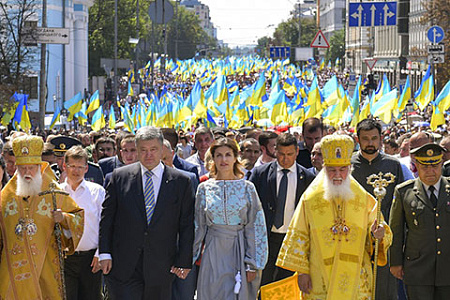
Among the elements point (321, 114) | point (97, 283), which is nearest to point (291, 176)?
point (97, 283)

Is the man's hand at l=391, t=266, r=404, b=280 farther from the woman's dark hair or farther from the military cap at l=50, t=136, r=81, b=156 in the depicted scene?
the military cap at l=50, t=136, r=81, b=156

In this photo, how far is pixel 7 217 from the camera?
723 cm

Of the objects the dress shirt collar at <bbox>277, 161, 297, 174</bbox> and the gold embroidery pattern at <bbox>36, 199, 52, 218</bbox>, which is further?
the dress shirt collar at <bbox>277, 161, 297, 174</bbox>

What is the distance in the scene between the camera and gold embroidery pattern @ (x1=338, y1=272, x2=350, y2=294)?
683 centimetres

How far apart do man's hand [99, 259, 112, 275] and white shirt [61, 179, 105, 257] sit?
25.7 inches

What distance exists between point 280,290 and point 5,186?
2.14 metres

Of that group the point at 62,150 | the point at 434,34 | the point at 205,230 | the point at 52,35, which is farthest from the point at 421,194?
the point at 434,34

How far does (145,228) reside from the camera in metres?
7.46

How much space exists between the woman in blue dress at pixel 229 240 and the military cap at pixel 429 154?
1.27 meters

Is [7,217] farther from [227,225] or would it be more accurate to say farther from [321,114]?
[321,114]

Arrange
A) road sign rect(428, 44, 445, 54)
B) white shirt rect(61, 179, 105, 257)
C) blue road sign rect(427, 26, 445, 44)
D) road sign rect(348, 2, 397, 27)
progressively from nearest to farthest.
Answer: white shirt rect(61, 179, 105, 257), road sign rect(428, 44, 445, 54), blue road sign rect(427, 26, 445, 44), road sign rect(348, 2, 397, 27)

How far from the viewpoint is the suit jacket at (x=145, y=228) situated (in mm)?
7461

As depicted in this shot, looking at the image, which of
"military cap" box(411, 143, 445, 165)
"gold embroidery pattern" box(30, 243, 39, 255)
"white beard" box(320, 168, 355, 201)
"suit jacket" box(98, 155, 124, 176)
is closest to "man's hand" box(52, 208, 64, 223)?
"gold embroidery pattern" box(30, 243, 39, 255)

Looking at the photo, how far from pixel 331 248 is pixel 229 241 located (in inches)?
42.3
